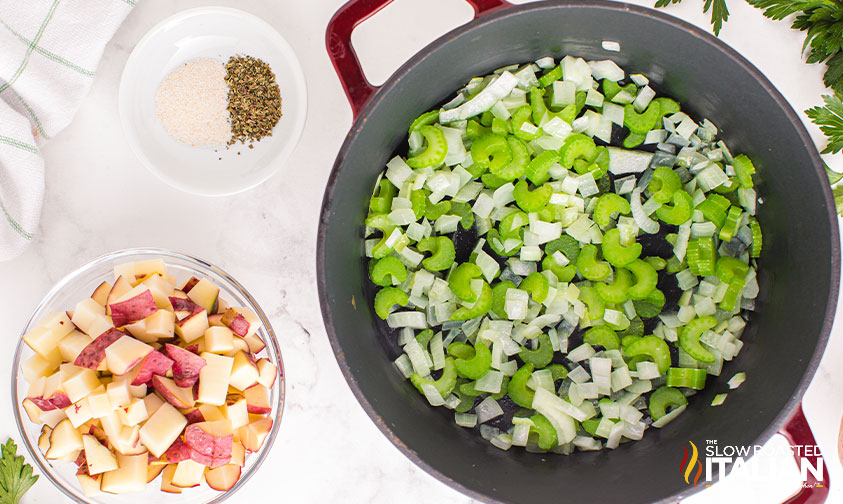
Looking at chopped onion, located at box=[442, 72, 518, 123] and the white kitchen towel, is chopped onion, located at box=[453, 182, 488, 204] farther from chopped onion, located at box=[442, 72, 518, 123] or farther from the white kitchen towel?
the white kitchen towel

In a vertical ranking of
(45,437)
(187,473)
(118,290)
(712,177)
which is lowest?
(45,437)

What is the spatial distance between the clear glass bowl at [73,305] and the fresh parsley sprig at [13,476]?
32 mm

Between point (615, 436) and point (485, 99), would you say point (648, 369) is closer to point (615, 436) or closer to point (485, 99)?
point (615, 436)

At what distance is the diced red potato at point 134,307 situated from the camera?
115cm

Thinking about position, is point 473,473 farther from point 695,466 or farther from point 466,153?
point 466,153

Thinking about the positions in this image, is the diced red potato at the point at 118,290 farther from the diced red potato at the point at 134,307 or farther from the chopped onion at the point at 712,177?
the chopped onion at the point at 712,177

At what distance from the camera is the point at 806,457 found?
132 cm

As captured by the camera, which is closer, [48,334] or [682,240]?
[48,334]

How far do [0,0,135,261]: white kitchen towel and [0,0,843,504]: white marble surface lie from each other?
0.19ft

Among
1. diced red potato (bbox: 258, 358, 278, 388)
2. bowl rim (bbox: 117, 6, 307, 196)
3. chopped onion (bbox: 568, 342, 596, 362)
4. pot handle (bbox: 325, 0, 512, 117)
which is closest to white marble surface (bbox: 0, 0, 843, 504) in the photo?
bowl rim (bbox: 117, 6, 307, 196)

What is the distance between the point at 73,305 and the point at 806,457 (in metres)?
1.73

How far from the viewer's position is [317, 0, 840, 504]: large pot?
1.13 metres

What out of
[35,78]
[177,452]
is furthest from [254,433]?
[35,78]

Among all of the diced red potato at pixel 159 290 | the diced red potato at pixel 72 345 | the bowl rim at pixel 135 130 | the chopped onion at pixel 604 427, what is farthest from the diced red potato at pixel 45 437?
the chopped onion at pixel 604 427
